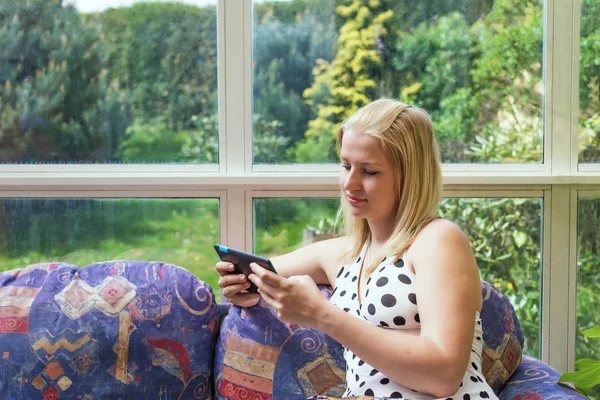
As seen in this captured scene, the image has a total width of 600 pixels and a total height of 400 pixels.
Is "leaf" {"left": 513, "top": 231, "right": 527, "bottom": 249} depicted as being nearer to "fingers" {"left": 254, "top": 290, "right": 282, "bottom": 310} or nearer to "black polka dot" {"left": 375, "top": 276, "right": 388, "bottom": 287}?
"black polka dot" {"left": 375, "top": 276, "right": 388, "bottom": 287}

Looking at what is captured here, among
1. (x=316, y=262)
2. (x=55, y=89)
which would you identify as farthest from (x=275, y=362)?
(x=55, y=89)

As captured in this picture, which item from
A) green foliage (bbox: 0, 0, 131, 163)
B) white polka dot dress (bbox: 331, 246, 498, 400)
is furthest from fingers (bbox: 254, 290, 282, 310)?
green foliage (bbox: 0, 0, 131, 163)

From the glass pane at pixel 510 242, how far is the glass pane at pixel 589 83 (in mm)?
274

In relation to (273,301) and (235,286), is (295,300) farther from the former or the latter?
(235,286)

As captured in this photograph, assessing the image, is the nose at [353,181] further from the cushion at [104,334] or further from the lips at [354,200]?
the cushion at [104,334]

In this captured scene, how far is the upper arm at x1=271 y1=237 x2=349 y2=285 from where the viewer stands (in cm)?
187

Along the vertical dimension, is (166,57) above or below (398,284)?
above

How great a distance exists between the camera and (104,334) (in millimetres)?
1755

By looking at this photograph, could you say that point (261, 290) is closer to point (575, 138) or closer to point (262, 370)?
point (262, 370)

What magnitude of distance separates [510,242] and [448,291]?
1.08m

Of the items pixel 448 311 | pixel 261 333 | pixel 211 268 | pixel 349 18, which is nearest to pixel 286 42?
pixel 349 18

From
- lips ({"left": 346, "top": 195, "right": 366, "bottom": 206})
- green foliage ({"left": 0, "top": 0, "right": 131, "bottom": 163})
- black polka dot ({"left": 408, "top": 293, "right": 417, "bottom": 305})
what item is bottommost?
black polka dot ({"left": 408, "top": 293, "right": 417, "bottom": 305})

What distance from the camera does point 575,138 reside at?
2357 mm

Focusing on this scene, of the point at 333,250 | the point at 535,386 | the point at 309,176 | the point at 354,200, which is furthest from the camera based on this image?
the point at 309,176
